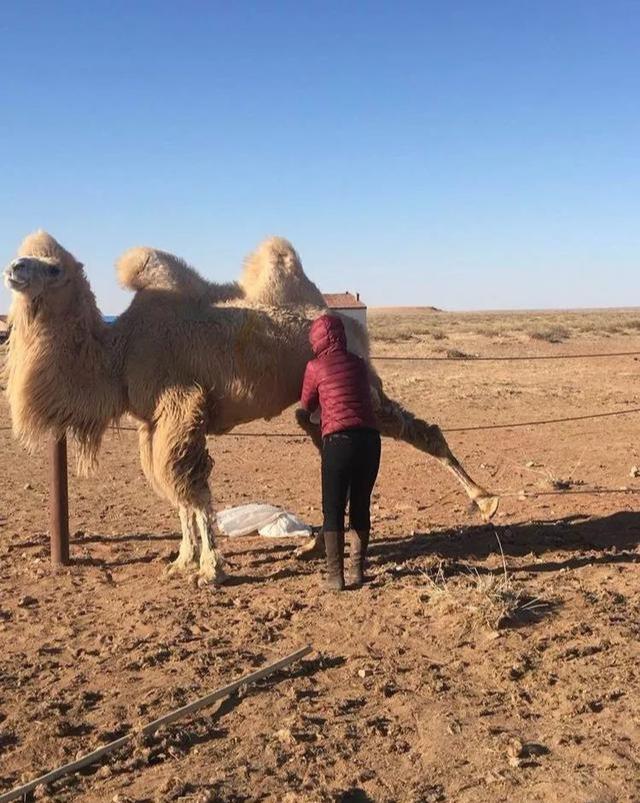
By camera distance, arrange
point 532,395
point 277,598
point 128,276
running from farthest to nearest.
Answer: point 532,395
point 128,276
point 277,598

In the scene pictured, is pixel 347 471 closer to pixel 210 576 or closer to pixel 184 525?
pixel 210 576

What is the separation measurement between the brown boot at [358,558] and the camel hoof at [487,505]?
1.61 meters

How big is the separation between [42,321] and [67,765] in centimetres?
A: 341

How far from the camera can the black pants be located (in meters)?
5.48

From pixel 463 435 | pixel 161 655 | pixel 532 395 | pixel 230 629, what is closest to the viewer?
pixel 161 655

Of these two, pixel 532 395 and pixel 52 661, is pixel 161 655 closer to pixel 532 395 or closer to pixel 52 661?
pixel 52 661

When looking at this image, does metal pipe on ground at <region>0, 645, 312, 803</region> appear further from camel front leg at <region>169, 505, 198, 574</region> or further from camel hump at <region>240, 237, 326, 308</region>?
camel hump at <region>240, 237, 326, 308</region>

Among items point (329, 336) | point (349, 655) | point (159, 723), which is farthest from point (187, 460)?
point (159, 723)

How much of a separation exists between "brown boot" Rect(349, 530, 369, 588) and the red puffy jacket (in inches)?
29.9

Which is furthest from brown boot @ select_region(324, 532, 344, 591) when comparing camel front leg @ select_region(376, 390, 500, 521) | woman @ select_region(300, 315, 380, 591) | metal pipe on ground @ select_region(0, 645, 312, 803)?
camel front leg @ select_region(376, 390, 500, 521)

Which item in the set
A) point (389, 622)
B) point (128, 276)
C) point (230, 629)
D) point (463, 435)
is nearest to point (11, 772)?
point (230, 629)

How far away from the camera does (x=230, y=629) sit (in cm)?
499

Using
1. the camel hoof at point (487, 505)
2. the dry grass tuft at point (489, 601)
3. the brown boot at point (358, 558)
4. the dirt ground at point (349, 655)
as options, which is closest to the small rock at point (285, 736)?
the dirt ground at point (349, 655)

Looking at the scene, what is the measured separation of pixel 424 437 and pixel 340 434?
71.7 inches
